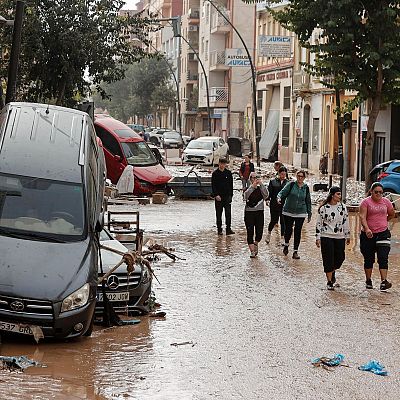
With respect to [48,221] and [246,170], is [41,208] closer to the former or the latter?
[48,221]

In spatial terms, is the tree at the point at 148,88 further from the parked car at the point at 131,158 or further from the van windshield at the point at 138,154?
the van windshield at the point at 138,154

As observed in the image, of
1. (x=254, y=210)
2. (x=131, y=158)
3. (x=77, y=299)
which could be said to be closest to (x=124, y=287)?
(x=77, y=299)

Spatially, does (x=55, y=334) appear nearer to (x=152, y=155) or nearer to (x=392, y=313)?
(x=392, y=313)

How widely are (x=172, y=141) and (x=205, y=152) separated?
16.7 meters

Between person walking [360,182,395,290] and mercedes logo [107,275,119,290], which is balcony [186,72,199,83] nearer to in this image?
person walking [360,182,395,290]

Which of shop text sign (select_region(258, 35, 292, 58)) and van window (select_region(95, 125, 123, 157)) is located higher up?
shop text sign (select_region(258, 35, 292, 58))

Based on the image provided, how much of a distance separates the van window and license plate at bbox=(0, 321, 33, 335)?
2471 centimetres

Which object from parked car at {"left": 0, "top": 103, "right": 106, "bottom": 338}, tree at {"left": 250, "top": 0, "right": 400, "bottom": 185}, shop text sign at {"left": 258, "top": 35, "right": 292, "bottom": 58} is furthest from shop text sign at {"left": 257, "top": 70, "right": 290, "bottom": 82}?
parked car at {"left": 0, "top": 103, "right": 106, "bottom": 338}

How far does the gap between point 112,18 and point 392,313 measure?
23.2m

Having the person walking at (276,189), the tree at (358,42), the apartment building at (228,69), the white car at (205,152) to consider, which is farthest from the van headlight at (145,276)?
the apartment building at (228,69)

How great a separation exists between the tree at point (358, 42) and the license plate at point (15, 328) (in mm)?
20757

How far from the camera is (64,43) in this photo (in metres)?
34.3

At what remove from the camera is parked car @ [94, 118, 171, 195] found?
34719 millimetres

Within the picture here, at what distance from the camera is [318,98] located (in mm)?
54375
